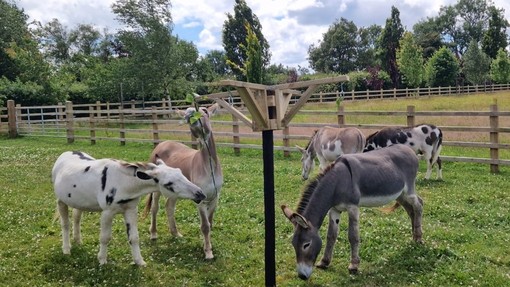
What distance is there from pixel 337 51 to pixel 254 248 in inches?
2776

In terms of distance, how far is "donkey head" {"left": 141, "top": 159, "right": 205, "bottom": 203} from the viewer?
5016 mm

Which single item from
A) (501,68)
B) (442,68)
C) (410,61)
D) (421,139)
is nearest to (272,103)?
(421,139)

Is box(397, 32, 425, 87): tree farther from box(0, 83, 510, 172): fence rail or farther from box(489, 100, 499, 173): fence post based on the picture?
box(489, 100, 499, 173): fence post

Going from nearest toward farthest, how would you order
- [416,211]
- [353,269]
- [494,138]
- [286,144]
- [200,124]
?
[353,269] → [200,124] → [416,211] → [494,138] → [286,144]

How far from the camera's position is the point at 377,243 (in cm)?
580

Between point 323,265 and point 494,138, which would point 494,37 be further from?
point 323,265

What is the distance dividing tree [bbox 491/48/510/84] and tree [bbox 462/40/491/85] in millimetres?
969

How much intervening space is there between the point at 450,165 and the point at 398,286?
7.71m

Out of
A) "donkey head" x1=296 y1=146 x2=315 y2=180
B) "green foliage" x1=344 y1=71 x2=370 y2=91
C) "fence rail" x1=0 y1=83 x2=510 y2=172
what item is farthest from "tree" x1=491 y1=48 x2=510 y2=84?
"donkey head" x1=296 y1=146 x2=315 y2=180

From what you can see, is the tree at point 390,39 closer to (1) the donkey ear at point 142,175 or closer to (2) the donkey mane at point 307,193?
(2) the donkey mane at point 307,193

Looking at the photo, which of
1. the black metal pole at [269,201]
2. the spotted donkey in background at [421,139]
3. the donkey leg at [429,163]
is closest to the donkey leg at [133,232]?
the black metal pole at [269,201]

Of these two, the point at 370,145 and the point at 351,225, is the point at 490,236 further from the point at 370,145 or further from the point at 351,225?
the point at 370,145

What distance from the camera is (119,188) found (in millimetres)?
5176

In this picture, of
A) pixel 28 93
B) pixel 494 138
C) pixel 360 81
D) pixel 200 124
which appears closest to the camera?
pixel 200 124
